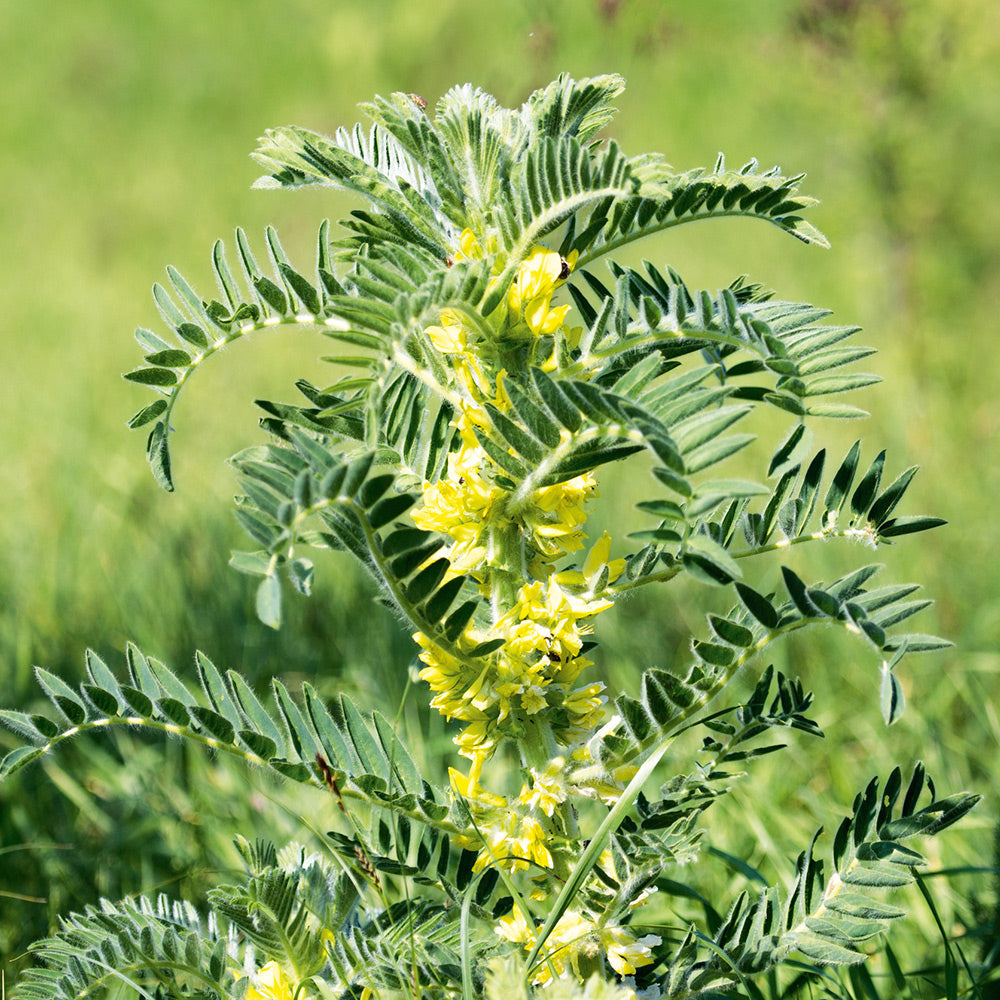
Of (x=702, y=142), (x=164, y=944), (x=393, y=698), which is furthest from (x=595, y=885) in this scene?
(x=702, y=142)

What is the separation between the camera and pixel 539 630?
0.83m

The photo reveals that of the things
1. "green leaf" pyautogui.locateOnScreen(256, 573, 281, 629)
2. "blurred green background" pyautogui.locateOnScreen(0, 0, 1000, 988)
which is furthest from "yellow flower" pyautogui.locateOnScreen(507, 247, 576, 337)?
"blurred green background" pyautogui.locateOnScreen(0, 0, 1000, 988)

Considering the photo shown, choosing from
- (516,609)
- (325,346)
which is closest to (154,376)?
(516,609)

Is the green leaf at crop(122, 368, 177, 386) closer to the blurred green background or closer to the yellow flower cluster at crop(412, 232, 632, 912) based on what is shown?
the yellow flower cluster at crop(412, 232, 632, 912)

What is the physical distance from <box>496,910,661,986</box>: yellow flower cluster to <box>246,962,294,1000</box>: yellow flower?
0.18 meters

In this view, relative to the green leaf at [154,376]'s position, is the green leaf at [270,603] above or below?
below

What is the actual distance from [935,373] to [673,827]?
10.1 ft

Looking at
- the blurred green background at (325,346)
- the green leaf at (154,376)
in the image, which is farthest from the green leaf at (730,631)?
the green leaf at (154,376)

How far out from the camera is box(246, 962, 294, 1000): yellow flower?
887 millimetres

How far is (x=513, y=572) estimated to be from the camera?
0.89 metres

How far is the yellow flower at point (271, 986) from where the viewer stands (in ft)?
2.91

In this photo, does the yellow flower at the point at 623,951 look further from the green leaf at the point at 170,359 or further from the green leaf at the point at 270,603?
the green leaf at the point at 170,359

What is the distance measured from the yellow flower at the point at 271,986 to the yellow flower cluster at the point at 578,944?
7.2 inches

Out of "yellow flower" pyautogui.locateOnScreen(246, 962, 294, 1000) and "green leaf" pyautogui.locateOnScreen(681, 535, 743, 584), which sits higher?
"green leaf" pyautogui.locateOnScreen(681, 535, 743, 584)
